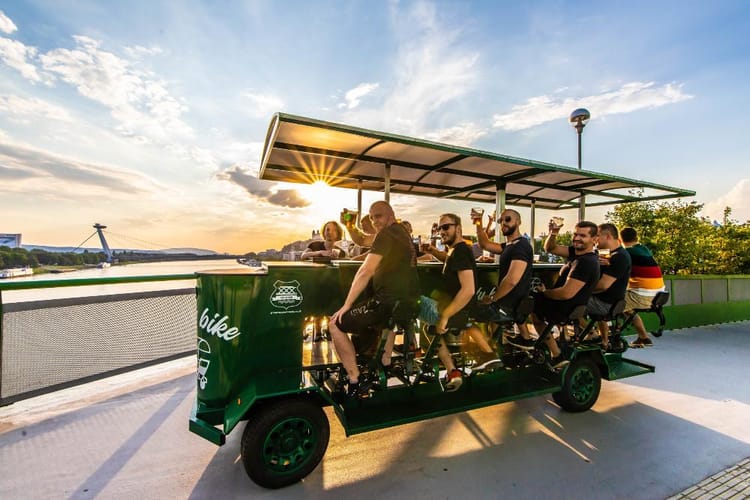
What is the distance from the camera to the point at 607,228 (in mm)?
4375

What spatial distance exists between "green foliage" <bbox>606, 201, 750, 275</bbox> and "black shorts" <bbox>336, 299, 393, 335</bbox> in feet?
32.9

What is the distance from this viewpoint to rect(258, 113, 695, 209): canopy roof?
3246 millimetres

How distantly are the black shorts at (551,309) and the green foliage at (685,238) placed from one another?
788cm

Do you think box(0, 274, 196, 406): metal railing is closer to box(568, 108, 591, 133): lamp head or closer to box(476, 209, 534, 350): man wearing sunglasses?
box(476, 209, 534, 350): man wearing sunglasses

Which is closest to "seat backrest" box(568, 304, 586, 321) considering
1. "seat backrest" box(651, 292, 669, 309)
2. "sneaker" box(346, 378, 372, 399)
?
"seat backrest" box(651, 292, 669, 309)

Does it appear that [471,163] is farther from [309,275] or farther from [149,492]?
[149,492]

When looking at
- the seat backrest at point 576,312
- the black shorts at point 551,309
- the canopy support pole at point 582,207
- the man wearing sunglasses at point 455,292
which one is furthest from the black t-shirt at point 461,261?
the canopy support pole at point 582,207

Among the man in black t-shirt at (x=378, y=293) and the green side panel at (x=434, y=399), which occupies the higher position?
the man in black t-shirt at (x=378, y=293)

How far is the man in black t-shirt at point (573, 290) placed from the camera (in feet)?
12.2

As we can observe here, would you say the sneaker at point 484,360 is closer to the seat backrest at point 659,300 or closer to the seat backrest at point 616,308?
the seat backrest at point 616,308

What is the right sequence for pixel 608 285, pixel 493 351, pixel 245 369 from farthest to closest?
pixel 608 285 → pixel 493 351 → pixel 245 369

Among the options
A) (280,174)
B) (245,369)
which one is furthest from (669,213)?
Result: (245,369)

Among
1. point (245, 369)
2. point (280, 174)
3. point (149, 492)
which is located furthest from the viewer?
point (280, 174)

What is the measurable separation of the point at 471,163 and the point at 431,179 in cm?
96
